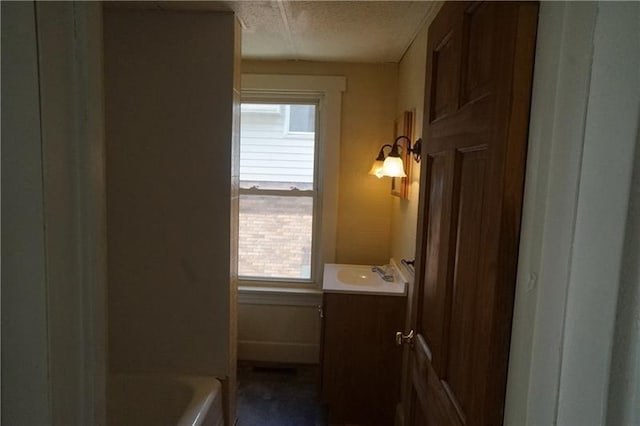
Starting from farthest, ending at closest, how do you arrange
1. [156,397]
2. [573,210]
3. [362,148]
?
[362,148]
[156,397]
[573,210]

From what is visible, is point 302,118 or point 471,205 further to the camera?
point 302,118

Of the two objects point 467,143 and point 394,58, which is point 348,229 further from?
point 467,143

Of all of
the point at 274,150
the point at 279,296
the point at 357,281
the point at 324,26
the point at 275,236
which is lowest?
the point at 279,296

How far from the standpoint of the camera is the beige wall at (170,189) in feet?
6.47

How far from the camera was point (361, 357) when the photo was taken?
2238 millimetres

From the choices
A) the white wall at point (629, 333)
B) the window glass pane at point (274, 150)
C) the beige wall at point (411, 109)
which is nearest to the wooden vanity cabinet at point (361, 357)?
the beige wall at point (411, 109)

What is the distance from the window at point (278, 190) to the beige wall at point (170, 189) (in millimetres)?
945

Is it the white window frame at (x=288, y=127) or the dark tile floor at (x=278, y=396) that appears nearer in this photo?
the dark tile floor at (x=278, y=396)

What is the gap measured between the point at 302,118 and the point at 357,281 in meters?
1.28

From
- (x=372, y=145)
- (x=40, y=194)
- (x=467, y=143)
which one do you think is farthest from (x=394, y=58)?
(x=40, y=194)

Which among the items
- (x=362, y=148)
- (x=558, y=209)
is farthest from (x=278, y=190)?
(x=558, y=209)

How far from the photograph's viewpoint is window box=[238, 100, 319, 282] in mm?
2980

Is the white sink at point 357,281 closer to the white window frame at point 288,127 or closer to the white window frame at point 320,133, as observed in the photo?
the white window frame at point 320,133

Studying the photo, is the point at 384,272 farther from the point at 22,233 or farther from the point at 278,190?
the point at 22,233
